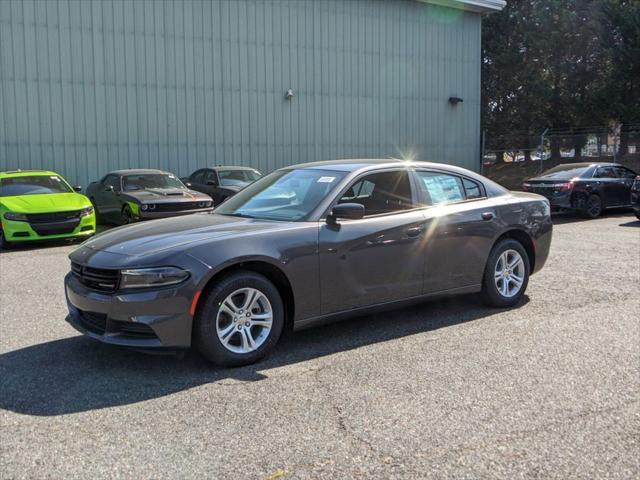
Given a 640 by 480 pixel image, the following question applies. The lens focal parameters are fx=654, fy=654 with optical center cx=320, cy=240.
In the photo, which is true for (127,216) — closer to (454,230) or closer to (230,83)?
(230,83)

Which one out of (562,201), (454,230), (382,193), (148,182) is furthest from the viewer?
(562,201)

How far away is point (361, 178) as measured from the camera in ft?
18.9

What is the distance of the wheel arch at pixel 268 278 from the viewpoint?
466 centimetres

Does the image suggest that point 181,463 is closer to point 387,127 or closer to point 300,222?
point 300,222

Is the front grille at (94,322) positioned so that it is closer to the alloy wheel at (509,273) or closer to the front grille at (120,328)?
the front grille at (120,328)

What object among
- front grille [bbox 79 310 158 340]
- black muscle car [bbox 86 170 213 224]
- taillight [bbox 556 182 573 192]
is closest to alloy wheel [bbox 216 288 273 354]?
front grille [bbox 79 310 158 340]

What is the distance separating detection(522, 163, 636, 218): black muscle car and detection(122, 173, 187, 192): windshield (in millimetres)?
8819

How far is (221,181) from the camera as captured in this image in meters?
16.6

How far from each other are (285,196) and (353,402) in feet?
7.39

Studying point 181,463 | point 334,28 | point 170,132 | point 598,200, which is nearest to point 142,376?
point 181,463

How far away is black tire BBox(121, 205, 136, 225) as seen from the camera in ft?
44.4

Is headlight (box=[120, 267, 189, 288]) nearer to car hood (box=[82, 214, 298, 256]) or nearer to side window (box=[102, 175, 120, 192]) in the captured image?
car hood (box=[82, 214, 298, 256])

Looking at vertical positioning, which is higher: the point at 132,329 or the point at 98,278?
the point at 98,278

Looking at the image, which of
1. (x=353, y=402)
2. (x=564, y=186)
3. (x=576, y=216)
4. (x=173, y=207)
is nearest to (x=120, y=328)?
(x=353, y=402)
